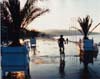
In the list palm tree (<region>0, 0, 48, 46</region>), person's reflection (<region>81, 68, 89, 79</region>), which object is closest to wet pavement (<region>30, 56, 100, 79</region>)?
person's reflection (<region>81, 68, 89, 79</region>)

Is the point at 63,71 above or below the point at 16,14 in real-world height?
below

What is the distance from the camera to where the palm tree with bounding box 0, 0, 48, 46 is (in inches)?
584

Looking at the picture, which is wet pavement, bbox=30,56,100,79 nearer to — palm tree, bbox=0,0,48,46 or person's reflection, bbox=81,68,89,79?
person's reflection, bbox=81,68,89,79

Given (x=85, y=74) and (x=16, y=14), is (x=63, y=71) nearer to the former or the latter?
(x=85, y=74)

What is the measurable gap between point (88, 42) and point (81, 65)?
6.26 m

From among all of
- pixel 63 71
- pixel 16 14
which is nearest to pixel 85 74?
pixel 63 71

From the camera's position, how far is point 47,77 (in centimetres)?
1298

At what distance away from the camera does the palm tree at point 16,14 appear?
14.8m

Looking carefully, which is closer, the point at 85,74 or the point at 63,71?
the point at 85,74

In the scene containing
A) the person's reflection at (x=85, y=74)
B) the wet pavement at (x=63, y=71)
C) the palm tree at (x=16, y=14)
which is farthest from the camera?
the palm tree at (x=16, y=14)

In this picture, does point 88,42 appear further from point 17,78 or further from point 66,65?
point 17,78

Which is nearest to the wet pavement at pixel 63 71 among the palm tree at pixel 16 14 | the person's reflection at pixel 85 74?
the person's reflection at pixel 85 74

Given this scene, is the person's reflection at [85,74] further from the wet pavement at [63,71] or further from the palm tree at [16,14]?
the palm tree at [16,14]

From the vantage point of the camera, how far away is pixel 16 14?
48.6 ft
